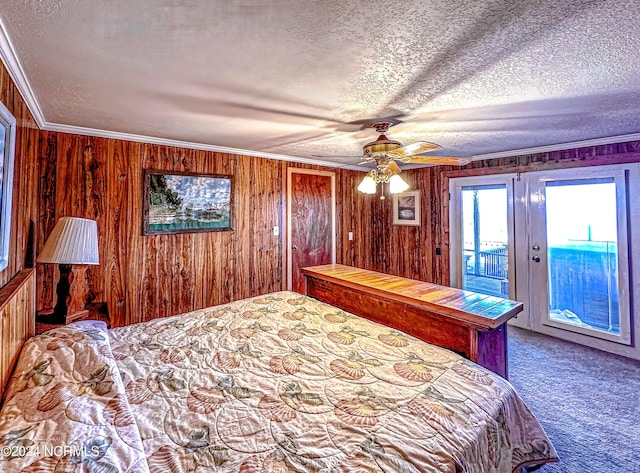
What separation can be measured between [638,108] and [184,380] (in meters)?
3.58

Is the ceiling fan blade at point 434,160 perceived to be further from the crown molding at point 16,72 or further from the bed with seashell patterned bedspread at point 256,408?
the crown molding at point 16,72

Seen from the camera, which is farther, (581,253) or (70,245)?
(581,253)

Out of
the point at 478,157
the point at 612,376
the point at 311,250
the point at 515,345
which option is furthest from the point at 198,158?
the point at 612,376

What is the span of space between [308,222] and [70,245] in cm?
284

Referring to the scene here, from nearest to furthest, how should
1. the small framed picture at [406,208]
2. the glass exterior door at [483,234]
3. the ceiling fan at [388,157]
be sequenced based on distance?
the ceiling fan at [388,157] < the glass exterior door at [483,234] < the small framed picture at [406,208]

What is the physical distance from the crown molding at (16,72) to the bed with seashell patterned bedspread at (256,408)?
1355 millimetres

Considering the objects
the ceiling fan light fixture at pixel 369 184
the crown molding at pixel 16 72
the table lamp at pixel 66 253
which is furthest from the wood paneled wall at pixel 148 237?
the ceiling fan light fixture at pixel 369 184

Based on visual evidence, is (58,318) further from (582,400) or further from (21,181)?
(582,400)

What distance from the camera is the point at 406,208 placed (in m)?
5.02

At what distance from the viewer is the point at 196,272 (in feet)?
11.3

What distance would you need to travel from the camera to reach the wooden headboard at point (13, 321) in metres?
1.13

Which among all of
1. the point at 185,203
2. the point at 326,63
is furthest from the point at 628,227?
the point at 185,203

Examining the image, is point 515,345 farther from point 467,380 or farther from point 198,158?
point 198,158

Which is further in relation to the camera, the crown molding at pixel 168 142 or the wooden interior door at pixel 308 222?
the wooden interior door at pixel 308 222
